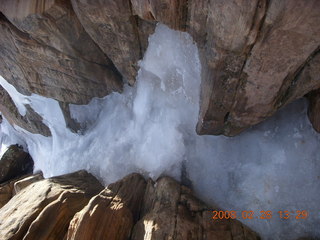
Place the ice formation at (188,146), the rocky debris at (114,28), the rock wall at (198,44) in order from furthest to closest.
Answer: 1. the rocky debris at (114,28)
2. the ice formation at (188,146)
3. the rock wall at (198,44)

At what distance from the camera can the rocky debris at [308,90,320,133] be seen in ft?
11.0

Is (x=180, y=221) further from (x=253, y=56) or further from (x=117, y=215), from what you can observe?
(x=253, y=56)

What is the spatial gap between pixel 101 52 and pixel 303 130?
360 cm

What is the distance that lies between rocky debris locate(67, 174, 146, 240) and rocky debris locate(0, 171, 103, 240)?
297 mm

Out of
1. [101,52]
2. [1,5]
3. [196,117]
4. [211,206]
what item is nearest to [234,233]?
[211,206]

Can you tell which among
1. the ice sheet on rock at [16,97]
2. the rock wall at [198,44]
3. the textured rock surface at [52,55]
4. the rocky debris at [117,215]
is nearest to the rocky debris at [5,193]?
the ice sheet on rock at [16,97]

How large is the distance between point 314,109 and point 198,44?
1.76 metres

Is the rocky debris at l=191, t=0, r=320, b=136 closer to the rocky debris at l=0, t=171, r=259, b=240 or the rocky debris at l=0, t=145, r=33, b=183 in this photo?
the rocky debris at l=0, t=171, r=259, b=240

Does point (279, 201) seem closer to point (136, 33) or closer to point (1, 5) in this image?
point (136, 33)

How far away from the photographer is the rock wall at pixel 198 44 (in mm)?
2344

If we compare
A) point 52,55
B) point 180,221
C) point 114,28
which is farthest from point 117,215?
point 52,55

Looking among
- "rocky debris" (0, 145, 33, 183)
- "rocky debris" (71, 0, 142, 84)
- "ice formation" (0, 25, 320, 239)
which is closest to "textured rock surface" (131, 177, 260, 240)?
"ice formation" (0, 25, 320, 239)
